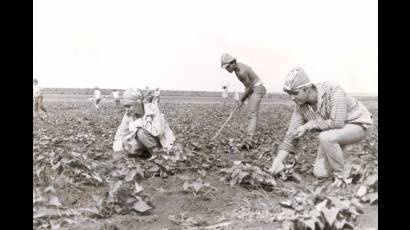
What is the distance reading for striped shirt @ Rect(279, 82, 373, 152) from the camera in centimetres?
445

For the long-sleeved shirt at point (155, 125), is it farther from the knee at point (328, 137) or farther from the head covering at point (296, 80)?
the knee at point (328, 137)

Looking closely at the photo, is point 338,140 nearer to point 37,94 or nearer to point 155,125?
point 155,125

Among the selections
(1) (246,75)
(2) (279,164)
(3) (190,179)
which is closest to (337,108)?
(2) (279,164)

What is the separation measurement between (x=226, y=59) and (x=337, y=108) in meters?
1.42

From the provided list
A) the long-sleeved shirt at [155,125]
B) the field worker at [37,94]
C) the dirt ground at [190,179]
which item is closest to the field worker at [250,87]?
the dirt ground at [190,179]

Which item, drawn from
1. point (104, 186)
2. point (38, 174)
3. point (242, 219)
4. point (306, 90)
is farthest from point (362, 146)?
point (38, 174)

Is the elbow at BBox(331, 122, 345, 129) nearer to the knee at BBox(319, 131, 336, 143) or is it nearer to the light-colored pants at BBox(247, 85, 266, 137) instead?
the knee at BBox(319, 131, 336, 143)

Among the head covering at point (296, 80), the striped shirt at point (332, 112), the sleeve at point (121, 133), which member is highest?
the head covering at point (296, 80)

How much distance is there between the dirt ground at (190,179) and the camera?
395cm

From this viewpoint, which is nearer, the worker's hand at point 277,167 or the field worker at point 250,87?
the worker's hand at point 277,167

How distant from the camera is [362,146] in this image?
16.1 feet

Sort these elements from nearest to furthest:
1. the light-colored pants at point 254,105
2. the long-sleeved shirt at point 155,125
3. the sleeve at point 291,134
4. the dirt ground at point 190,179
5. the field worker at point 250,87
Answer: the dirt ground at point 190,179, the sleeve at point 291,134, the long-sleeved shirt at point 155,125, the field worker at point 250,87, the light-colored pants at point 254,105

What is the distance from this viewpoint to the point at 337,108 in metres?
4.44

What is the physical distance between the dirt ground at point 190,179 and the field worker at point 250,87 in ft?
0.64
